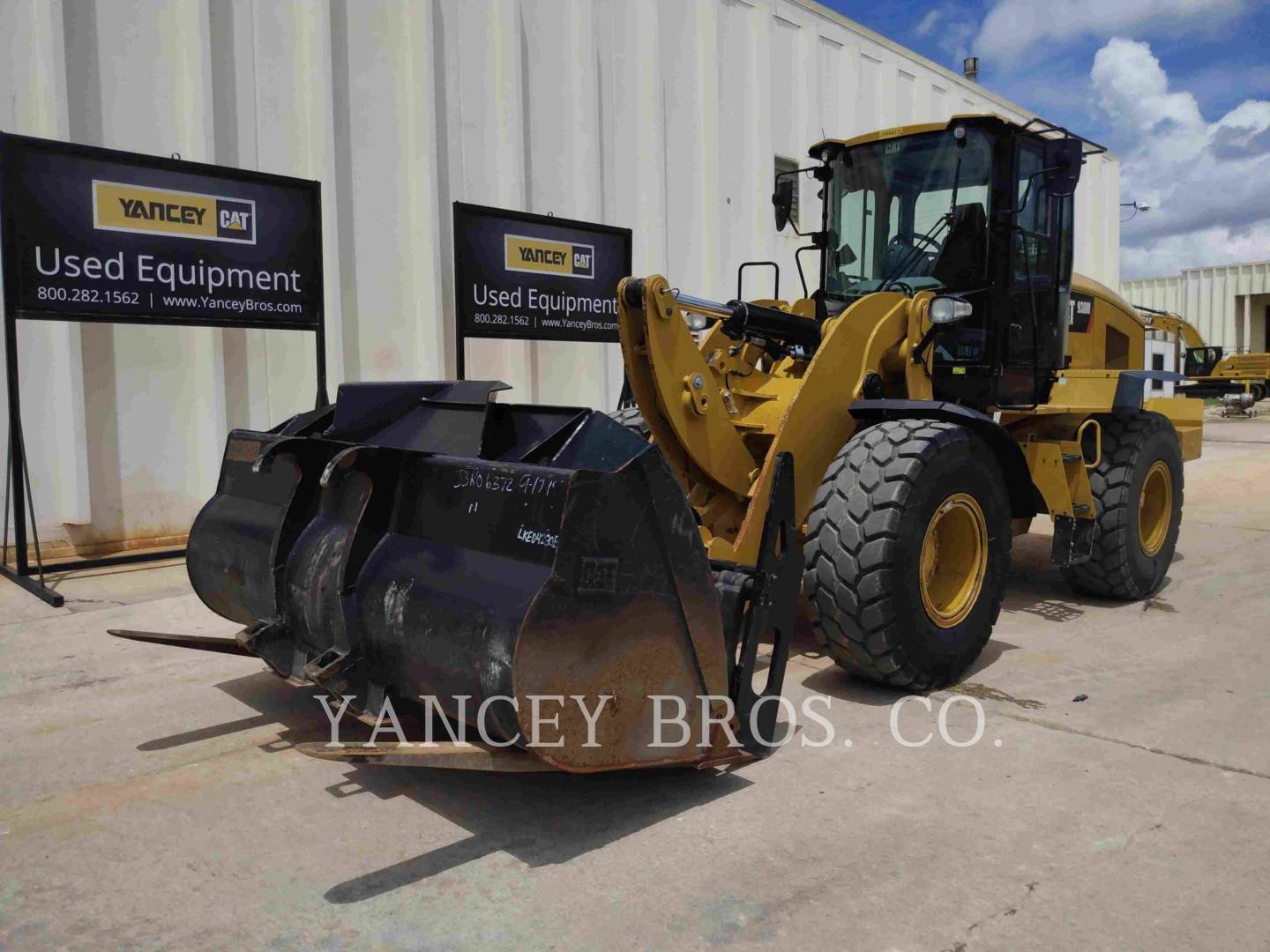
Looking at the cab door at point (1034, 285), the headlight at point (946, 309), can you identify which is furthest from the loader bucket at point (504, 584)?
the cab door at point (1034, 285)

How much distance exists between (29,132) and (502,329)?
3.64m

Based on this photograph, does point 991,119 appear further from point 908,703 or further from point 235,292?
point 235,292

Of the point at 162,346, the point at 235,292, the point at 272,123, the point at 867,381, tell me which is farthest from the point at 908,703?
the point at 272,123

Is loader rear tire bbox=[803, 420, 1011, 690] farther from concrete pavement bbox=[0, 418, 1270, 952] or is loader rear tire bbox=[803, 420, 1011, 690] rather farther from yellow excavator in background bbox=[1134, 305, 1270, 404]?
yellow excavator in background bbox=[1134, 305, 1270, 404]

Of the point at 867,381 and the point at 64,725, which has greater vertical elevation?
the point at 867,381

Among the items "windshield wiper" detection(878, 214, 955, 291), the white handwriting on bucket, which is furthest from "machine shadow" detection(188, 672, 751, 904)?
"windshield wiper" detection(878, 214, 955, 291)

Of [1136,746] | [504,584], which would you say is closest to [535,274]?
[504,584]

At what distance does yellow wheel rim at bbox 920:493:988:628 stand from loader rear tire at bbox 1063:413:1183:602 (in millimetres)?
1777

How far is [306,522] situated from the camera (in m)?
4.04

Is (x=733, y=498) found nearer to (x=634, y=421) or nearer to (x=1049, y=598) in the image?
(x=634, y=421)

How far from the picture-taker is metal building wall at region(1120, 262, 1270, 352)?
1433 inches

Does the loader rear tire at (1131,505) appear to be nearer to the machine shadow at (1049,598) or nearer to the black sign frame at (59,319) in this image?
the machine shadow at (1049,598)

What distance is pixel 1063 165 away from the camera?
5.54 meters

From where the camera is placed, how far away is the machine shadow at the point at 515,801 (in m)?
3.05
